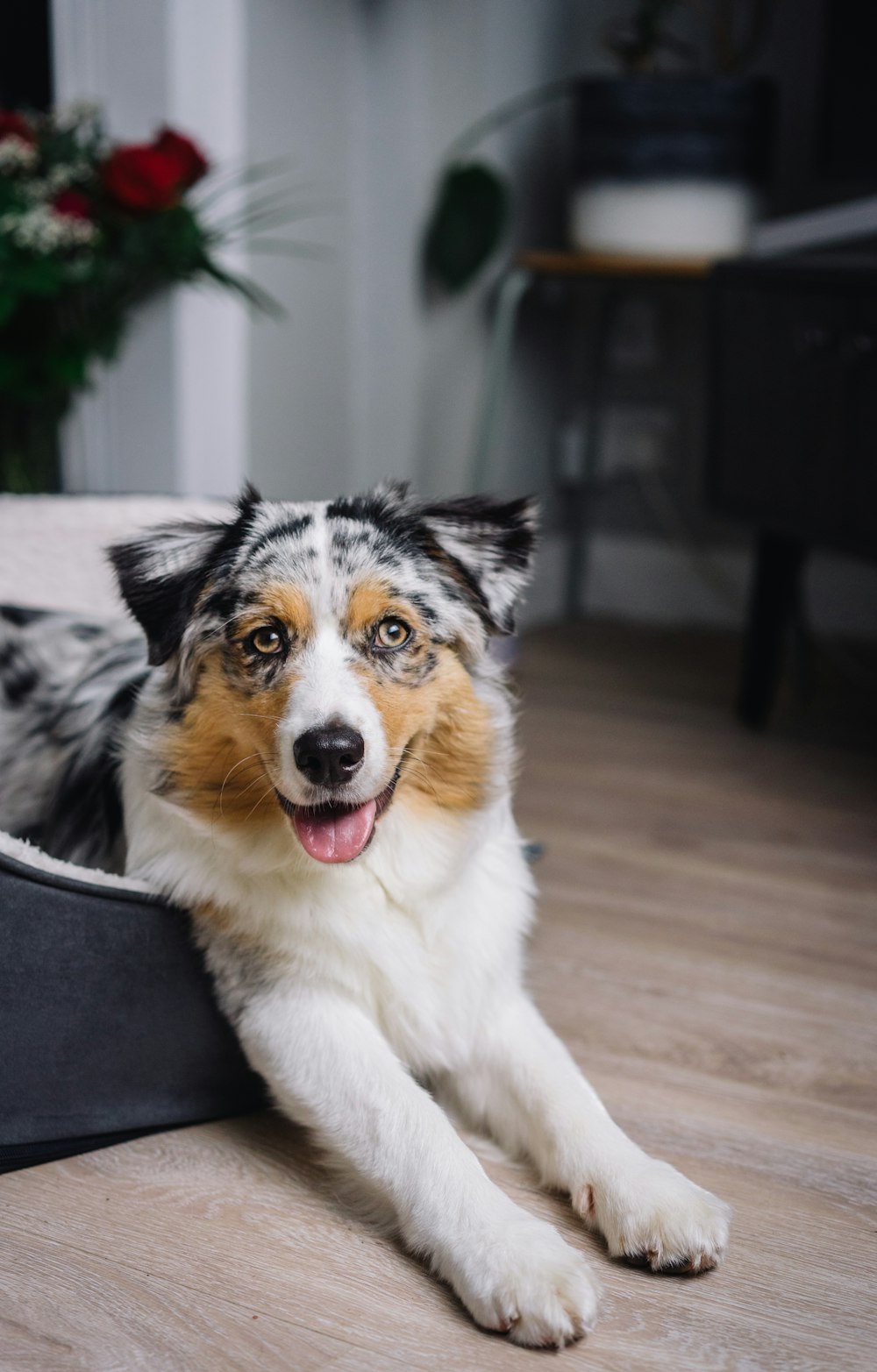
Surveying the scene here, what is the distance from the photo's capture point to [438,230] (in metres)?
3.95

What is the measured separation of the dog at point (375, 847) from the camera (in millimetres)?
1364

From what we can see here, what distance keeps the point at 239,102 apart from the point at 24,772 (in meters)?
2.13

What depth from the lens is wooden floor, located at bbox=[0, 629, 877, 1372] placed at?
4.21 ft

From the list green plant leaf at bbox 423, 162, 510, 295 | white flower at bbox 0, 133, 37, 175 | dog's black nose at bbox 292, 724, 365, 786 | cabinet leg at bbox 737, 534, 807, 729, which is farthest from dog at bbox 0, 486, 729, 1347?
green plant leaf at bbox 423, 162, 510, 295

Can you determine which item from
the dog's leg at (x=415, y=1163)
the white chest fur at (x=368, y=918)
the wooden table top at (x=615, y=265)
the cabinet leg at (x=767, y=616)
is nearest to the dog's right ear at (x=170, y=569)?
the white chest fur at (x=368, y=918)

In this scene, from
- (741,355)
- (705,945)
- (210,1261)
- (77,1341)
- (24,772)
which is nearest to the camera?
(77,1341)

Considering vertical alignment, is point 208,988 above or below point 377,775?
below

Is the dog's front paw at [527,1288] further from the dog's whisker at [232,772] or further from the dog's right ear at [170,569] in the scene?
the dog's right ear at [170,569]

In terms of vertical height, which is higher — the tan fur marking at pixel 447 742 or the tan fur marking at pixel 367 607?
the tan fur marking at pixel 367 607

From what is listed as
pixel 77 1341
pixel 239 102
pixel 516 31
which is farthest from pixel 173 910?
pixel 516 31

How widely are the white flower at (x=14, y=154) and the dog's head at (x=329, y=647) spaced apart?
157 centimetres

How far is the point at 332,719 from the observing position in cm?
133

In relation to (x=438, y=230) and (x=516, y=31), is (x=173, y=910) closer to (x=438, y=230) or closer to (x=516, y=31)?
(x=438, y=230)

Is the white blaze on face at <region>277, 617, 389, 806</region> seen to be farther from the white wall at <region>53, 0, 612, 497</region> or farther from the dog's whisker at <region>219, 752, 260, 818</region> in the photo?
the white wall at <region>53, 0, 612, 497</region>
